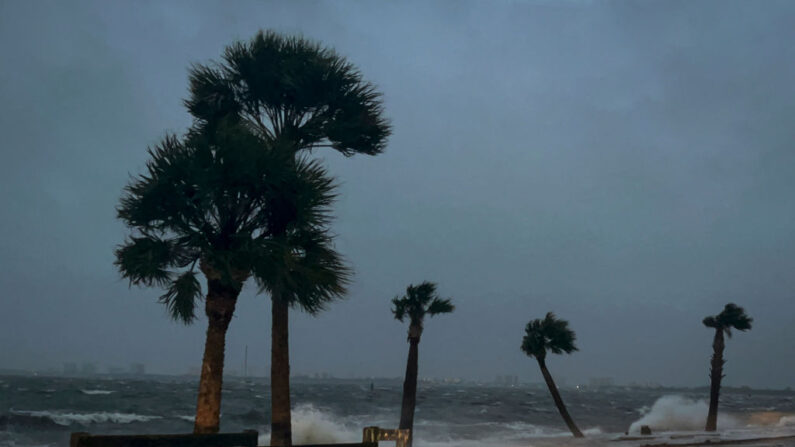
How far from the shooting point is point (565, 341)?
3728 centimetres

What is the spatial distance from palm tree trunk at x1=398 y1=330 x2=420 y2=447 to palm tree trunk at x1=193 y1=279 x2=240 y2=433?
12.6 meters

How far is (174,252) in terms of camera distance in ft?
41.3

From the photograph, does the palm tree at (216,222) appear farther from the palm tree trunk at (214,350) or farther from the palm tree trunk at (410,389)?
the palm tree trunk at (410,389)

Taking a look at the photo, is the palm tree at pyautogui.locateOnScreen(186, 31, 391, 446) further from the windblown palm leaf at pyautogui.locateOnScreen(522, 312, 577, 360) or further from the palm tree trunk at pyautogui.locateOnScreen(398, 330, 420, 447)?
the windblown palm leaf at pyautogui.locateOnScreen(522, 312, 577, 360)

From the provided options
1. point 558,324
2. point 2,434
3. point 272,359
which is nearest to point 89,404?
point 2,434

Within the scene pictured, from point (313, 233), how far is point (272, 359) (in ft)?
14.8

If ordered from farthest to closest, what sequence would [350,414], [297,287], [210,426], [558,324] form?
[350,414]
[558,324]
[297,287]
[210,426]

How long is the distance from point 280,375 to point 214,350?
4.36 meters

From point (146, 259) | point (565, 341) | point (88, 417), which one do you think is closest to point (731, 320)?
point (565, 341)

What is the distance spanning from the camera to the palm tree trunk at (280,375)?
16078mm

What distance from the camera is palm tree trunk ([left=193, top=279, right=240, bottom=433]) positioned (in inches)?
473

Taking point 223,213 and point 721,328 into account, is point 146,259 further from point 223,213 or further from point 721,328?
point 721,328

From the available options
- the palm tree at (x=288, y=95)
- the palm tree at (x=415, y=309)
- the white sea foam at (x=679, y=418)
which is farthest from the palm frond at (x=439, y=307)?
the white sea foam at (x=679, y=418)

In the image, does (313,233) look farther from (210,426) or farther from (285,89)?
(285,89)
